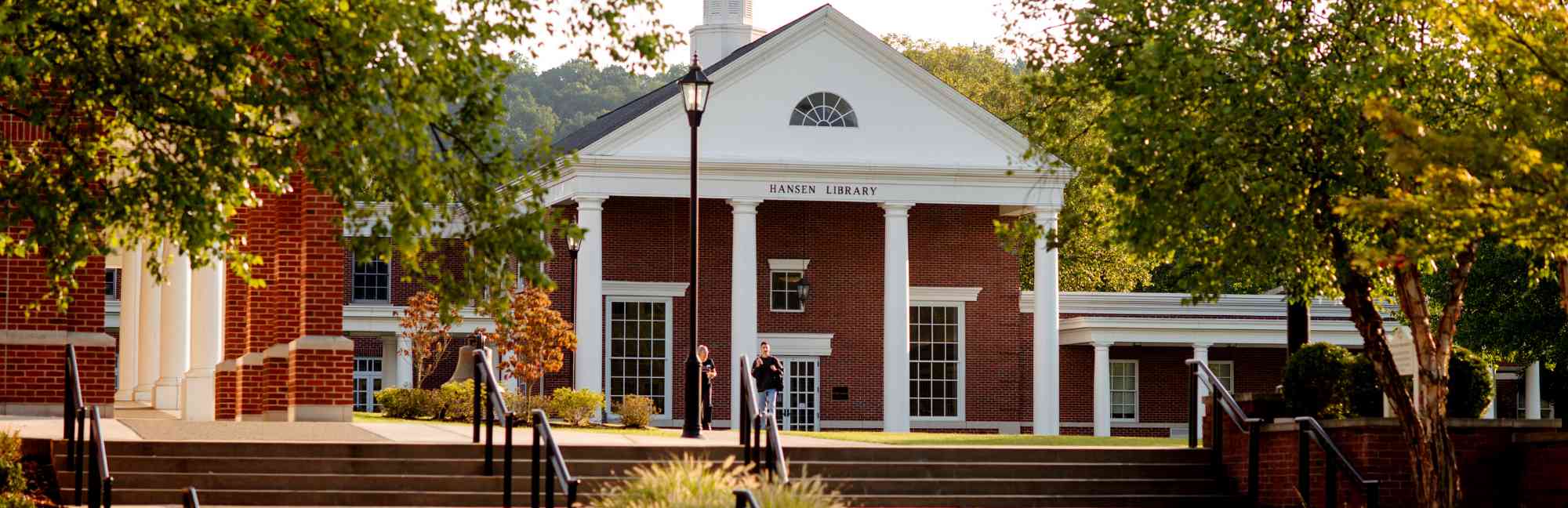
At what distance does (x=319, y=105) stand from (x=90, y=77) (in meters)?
1.36

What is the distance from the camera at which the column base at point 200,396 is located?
25.7 m

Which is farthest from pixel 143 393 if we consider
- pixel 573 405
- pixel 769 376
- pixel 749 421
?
pixel 749 421

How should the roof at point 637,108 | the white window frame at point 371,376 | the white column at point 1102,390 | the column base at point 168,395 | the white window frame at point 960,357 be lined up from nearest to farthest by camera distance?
1. the column base at point 168,395
2. the roof at point 637,108
3. the white column at point 1102,390
4. the white window frame at point 960,357
5. the white window frame at point 371,376

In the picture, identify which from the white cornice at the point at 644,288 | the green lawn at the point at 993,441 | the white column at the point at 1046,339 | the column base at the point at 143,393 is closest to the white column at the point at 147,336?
the column base at the point at 143,393

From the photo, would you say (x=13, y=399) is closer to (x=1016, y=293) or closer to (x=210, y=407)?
(x=210, y=407)

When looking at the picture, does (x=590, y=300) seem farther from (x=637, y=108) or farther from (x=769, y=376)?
(x=769, y=376)

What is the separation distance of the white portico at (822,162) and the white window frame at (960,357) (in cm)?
68

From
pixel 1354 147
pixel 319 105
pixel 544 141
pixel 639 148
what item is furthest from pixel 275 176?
pixel 639 148

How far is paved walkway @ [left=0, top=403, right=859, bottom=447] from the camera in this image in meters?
18.5

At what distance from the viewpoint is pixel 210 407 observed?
26047 mm

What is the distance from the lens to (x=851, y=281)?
44.8 meters

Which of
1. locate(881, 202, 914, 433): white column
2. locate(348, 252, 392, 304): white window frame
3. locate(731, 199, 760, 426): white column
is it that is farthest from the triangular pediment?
locate(348, 252, 392, 304): white window frame

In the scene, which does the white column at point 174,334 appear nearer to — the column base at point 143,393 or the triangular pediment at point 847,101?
the column base at point 143,393

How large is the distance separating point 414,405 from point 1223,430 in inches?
606
